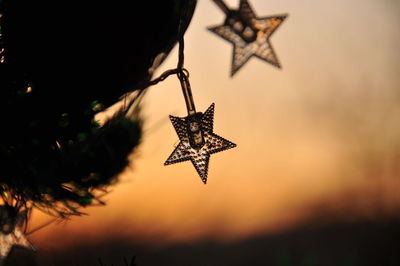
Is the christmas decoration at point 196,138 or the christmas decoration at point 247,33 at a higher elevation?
the christmas decoration at point 247,33

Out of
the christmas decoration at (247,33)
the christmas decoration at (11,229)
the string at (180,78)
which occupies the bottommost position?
the christmas decoration at (11,229)

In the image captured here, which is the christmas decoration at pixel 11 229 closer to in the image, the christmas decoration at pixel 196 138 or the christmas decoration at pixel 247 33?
the christmas decoration at pixel 196 138

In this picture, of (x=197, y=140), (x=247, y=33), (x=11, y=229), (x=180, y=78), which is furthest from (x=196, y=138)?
(x=11, y=229)

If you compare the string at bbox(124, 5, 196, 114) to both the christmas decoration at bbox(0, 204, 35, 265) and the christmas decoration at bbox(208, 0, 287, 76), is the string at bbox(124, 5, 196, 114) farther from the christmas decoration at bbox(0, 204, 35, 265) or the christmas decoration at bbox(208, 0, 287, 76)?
the christmas decoration at bbox(0, 204, 35, 265)

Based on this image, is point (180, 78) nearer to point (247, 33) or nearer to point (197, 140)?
point (197, 140)

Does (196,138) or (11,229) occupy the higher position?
(196,138)

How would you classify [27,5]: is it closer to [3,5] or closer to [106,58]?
[3,5]

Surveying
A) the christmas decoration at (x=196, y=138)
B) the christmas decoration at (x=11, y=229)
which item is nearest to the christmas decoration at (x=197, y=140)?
the christmas decoration at (x=196, y=138)
